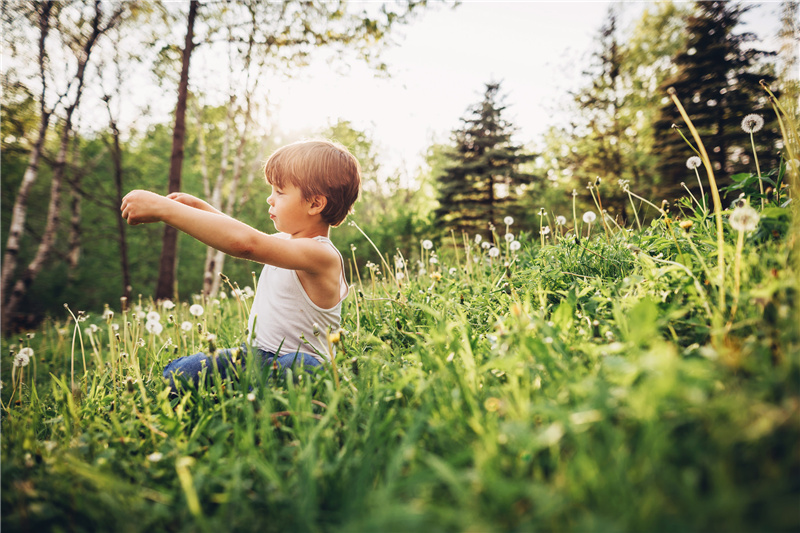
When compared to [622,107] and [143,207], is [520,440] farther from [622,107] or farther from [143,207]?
[622,107]

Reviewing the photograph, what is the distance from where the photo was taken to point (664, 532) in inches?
26.9

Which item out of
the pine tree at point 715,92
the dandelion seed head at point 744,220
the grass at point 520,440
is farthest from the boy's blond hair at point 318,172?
the pine tree at point 715,92

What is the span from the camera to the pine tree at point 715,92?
12188 millimetres

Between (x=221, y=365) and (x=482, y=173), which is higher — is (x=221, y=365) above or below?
below

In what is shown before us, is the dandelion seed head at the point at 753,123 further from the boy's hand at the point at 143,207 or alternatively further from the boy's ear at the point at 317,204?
the boy's hand at the point at 143,207

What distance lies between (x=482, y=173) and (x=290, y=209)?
12.0m

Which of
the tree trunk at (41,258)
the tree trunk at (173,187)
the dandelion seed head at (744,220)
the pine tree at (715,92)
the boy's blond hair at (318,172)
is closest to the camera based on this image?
the dandelion seed head at (744,220)

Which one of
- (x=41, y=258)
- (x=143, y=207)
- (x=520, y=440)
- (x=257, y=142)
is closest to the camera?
(x=520, y=440)

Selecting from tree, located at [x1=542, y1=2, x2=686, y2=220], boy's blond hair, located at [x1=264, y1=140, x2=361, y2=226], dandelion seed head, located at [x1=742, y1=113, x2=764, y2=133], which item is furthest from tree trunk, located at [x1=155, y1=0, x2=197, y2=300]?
tree, located at [x1=542, y1=2, x2=686, y2=220]

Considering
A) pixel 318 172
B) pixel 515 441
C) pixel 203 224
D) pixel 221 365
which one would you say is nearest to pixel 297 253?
pixel 203 224

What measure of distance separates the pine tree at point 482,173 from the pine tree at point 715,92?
16.4 feet

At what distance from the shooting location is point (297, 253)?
181cm

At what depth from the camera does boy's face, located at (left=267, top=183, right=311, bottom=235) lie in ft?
7.02

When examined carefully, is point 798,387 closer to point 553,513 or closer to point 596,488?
point 596,488
